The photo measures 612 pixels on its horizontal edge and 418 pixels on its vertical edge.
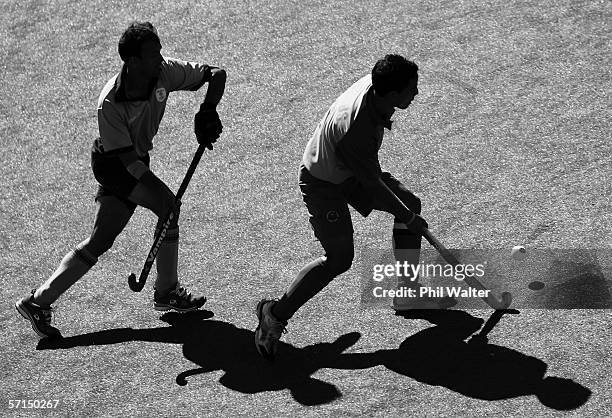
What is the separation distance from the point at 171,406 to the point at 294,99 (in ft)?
12.9

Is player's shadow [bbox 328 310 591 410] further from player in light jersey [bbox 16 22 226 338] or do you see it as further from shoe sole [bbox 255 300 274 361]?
player in light jersey [bbox 16 22 226 338]

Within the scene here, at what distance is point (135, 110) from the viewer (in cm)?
769

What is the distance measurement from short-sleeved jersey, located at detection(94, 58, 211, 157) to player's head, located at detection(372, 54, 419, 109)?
1531 millimetres

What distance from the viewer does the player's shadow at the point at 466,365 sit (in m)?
6.96

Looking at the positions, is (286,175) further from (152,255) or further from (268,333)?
(268,333)

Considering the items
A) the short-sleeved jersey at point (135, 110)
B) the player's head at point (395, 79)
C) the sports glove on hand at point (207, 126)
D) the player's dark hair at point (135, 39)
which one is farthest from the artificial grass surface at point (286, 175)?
the player's dark hair at point (135, 39)

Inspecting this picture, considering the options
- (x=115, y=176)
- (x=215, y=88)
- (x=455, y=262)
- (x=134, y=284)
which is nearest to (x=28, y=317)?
(x=134, y=284)

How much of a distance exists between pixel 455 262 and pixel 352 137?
41.5 inches

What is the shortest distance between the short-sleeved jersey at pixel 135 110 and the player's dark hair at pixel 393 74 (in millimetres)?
1560

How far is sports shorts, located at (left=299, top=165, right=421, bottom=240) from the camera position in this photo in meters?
7.39

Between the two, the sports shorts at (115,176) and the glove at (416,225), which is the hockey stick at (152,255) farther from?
the glove at (416,225)

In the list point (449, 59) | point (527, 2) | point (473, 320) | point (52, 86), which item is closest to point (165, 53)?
point (52, 86)

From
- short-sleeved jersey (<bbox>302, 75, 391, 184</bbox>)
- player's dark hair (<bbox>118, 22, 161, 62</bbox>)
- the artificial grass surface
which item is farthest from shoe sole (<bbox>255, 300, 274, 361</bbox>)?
player's dark hair (<bbox>118, 22, 161, 62</bbox>)

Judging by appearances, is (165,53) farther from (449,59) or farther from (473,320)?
(473,320)
